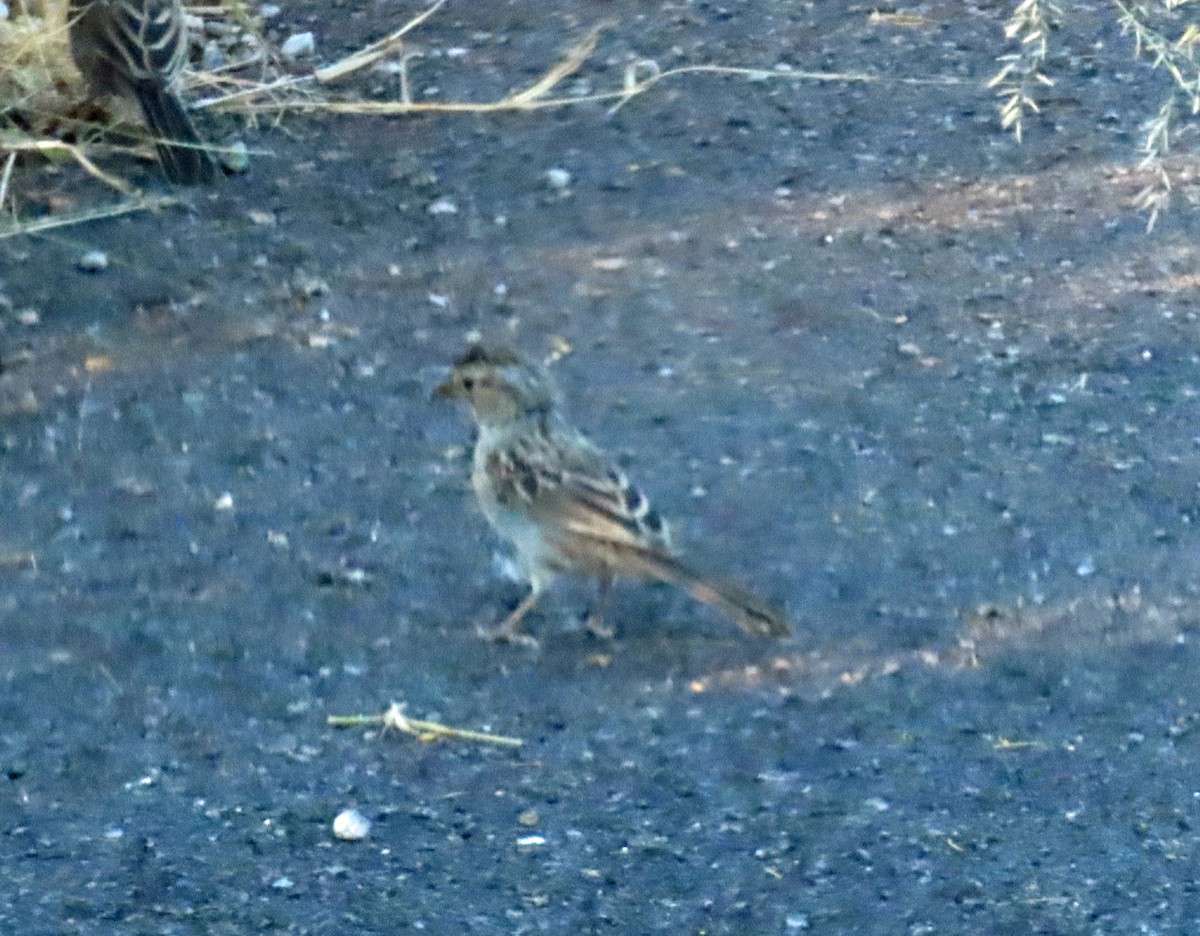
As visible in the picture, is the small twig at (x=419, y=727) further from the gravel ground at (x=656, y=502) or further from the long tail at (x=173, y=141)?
the long tail at (x=173, y=141)

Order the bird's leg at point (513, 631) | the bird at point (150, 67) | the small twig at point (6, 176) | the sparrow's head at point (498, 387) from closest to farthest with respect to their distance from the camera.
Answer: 1. the bird's leg at point (513, 631)
2. the sparrow's head at point (498, 387)
3. the small twig at point (6, 176)
4. the bird at point (150, 67)

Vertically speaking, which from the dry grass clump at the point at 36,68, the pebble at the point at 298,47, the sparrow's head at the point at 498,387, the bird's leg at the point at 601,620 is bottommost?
the bird's leg at the point at 601,620

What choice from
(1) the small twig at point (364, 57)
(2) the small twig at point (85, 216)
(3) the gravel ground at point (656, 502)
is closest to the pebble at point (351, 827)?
(3) the gravel ground at point (656, 502)

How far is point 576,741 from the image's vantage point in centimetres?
534

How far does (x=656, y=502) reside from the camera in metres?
6.39

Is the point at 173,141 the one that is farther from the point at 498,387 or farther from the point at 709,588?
the point at 709,588

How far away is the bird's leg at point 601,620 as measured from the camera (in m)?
5.79

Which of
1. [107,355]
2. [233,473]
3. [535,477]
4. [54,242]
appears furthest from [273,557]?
[54,242]

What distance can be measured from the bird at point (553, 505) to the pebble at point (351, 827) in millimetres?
887

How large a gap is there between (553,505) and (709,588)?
495 millimetres

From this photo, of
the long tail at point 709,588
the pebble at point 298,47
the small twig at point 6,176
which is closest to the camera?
the long tail at point 709,588

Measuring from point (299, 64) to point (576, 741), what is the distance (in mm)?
4675

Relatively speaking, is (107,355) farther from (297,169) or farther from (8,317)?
(297,169)

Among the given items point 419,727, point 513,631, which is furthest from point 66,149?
point 419,727
